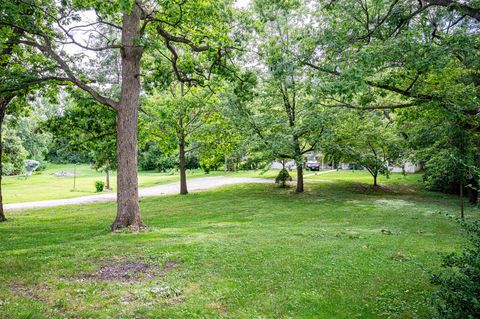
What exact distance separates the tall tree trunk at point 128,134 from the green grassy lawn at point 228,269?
85 cm

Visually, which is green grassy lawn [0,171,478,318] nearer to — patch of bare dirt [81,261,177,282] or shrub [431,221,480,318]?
patch of bare dirt [81,261,177,282]

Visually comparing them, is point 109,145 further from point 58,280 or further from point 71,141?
point 58,280

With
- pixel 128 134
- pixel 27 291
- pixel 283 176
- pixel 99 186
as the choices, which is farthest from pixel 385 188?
pixel 27 291

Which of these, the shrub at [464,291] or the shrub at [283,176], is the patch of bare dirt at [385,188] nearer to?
the shrub at [283,176]

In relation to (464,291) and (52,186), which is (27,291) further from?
(52,186)

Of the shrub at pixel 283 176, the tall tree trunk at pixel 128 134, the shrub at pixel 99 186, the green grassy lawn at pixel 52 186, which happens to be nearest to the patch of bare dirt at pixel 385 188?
the shrub at pixel 283 176

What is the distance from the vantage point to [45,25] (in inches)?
410

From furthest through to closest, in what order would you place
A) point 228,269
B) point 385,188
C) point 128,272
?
point 385,188, point 228,269, point 128,272

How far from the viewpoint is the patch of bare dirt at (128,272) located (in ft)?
18.3

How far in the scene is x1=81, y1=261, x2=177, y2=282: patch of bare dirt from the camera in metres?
5.59

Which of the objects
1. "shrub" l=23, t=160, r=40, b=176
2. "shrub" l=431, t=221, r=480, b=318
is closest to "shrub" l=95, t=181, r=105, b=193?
"shrub" l=23, t=160, r=40, b=176

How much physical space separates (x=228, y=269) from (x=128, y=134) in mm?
5563

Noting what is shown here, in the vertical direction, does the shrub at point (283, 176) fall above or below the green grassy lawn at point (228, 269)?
above

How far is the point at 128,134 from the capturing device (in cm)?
962
